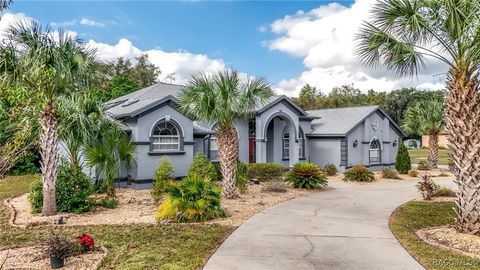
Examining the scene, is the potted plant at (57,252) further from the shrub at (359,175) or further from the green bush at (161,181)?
the shrub at (359,175)

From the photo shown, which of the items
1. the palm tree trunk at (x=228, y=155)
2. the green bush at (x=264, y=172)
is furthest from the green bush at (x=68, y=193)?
the green bush at (x=264, y=172)

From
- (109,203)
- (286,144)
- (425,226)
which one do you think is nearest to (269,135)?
(286,144)

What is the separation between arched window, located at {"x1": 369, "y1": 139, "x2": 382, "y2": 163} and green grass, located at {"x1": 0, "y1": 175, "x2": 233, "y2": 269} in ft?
67.8

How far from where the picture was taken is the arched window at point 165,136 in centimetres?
1705

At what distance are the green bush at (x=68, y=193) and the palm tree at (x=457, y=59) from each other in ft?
34.0

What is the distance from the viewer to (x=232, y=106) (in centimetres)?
1316

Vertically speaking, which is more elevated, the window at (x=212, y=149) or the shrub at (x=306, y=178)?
the window at (x=212, y=149)

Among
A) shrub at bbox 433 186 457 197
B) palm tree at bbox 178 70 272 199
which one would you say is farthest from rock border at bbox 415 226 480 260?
shrub at bbox 433 186 457 197

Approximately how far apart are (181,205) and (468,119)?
25.4 ft

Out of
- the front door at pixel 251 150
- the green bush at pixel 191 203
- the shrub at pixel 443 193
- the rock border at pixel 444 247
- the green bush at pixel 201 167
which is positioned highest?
the front door at pixel 251 150

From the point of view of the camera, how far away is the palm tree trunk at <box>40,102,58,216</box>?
416 inches

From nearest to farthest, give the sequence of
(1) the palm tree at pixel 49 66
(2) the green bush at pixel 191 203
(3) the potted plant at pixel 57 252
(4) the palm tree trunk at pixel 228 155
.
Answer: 1. (3) the potted plant at pixel 57 252
2. (1) the palm tree at pixel 49 66
3. (2) the green bush at pixel 191 203
4. (4) the palm tree trunk at pixel 228 155

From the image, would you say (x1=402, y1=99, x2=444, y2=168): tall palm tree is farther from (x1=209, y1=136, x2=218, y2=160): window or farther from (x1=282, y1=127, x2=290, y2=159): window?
(x1=209, y1=136, x2=218, y2=160): window

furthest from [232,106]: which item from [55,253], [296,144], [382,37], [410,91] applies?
[410,91]
